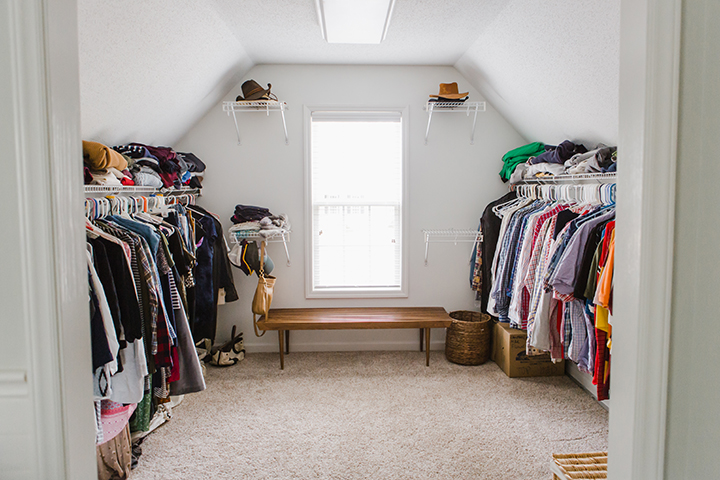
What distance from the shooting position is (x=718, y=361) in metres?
1.01

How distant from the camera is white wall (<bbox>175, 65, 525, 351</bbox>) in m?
4.14

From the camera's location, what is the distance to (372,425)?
115 inches

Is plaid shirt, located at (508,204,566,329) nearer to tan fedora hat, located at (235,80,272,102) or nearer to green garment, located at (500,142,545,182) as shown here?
green garment, located at (500,142,545,182)

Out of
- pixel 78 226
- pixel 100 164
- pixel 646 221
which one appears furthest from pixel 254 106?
pixel 646 221

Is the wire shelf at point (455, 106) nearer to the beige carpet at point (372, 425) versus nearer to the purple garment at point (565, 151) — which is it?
the purple garment at point (565, 151)

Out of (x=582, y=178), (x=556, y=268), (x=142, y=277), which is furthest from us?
(x=582, y=178)

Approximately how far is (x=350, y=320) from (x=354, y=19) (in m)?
2.17

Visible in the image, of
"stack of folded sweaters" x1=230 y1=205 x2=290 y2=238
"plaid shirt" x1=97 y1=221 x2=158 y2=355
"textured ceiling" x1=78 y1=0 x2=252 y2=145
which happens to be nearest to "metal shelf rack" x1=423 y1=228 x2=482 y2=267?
"stack of folded sweaters" x1=230 y1=205 x2=290 y2=238

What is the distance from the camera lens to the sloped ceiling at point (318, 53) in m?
2.39

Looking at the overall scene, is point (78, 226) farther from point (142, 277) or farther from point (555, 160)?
point (555, 160)

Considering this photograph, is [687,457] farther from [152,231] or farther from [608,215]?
[152,231]

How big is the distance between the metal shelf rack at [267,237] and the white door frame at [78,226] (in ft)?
9.50

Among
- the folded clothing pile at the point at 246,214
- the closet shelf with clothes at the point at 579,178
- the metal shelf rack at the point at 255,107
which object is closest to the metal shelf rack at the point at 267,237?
the folded clothing pile at the point at 246,214

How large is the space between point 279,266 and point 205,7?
2166 millimetres
